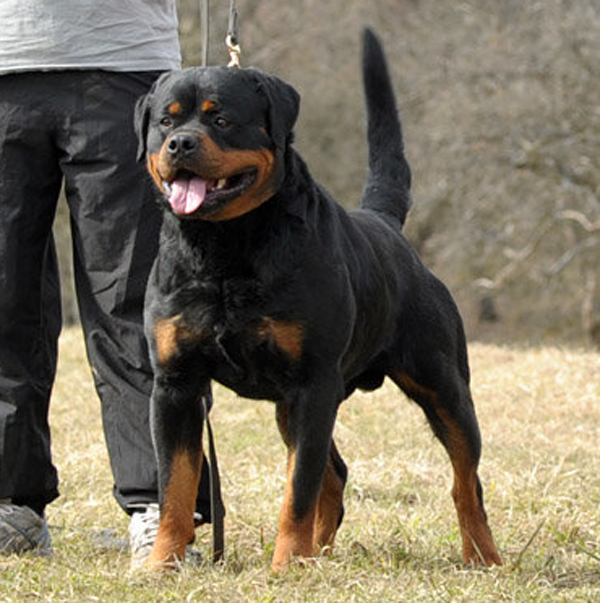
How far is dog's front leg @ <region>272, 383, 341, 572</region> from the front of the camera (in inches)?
149

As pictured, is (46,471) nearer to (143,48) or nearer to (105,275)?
(105,275)

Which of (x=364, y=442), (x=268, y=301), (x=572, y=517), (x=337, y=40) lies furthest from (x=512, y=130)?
(x=268, y=301)

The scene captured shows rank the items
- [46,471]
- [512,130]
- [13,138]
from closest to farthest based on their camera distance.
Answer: [13,138]
[46,471]
[512,130]

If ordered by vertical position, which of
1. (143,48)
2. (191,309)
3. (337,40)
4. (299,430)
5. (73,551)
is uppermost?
(143,48)

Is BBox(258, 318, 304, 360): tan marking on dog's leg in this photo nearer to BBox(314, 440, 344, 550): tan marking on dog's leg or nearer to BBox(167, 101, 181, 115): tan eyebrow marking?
BBox(167, 101, 181, 115): tan eyebrow marking

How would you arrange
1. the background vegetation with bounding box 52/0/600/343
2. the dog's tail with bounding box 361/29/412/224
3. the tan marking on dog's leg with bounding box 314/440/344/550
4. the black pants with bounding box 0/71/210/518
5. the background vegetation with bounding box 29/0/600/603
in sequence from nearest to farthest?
the background vegetation with bounding box 29/0/600/603
the black pants with bounding box 0/71/210/518
the tan marking on dog's leg with bounding box 314/440/344/550
the dog's tail with bounding box 361/29/412/224
the background vegetation with bounding box 52/0/600/343

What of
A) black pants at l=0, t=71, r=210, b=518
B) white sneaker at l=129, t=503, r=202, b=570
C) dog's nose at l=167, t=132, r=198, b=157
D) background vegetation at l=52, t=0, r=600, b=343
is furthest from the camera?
background vegetation at l=52, t=0, r=600, b=343

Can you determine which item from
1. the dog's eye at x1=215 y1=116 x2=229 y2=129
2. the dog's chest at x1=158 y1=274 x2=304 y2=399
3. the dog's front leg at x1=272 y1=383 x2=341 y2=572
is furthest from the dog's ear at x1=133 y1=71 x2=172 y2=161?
the dog's front leg at x1=272 y1=383 x2=341 y2=572

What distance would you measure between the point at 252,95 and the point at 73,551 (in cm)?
168

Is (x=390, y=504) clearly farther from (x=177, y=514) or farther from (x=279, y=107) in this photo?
(x=279, y=107)

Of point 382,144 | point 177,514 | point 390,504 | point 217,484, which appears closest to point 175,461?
point 177,514

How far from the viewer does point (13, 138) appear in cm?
432

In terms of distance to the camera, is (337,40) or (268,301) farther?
(337,40)

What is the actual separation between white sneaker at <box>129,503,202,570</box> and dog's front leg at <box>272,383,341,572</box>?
406 mm
